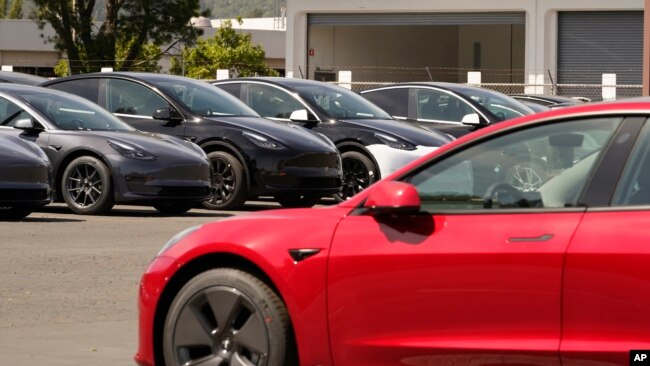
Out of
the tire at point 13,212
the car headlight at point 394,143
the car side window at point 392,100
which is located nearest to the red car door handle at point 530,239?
the tire at point 13,212

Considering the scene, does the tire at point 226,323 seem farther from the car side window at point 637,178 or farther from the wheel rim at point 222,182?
the wheel rim at point 222,182

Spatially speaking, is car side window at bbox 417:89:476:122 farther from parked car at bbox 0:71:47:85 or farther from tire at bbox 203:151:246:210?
parked car at bbox 0:71:47:85

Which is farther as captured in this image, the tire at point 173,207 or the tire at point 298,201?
the tire at point 298,201

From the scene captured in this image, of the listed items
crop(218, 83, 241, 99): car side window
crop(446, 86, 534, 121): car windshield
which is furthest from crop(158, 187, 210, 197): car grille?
crop(446, 86, 534, 121): car windshield

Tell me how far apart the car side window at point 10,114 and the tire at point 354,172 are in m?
4.11

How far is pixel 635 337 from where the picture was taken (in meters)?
5.40

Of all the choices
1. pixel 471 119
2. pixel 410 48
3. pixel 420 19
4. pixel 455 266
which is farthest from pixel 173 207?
pixel 410 48

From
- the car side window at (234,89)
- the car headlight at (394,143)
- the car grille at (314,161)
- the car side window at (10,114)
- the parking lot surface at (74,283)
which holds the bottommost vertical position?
the parking lot surface at (74,283)

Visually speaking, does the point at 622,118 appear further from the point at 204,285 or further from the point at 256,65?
the point at 256,65

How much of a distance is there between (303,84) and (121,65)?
4056 cm

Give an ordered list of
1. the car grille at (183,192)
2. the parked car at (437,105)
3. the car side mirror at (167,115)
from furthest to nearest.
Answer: the parked car at (437,105), the car side mirror at (167,115), the car grille at (183,192)

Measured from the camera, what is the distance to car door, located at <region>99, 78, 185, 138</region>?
17812mm

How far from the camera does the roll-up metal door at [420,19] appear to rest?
57.3m

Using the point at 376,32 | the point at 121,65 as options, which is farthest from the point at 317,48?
the point at 121,65
